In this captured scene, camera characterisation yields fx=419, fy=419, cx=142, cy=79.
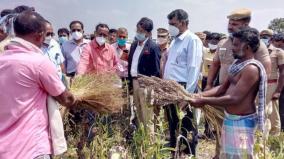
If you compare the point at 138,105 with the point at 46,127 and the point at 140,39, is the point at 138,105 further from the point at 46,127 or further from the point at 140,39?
the point at 46,127

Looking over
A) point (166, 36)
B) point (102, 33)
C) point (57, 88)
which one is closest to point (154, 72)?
point (102, 33)

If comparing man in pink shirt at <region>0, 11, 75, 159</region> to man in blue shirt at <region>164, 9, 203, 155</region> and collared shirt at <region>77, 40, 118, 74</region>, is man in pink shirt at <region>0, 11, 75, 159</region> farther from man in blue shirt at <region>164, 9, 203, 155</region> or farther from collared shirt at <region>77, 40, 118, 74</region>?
collared shirt at <region>77, 40, 118, 74</region>

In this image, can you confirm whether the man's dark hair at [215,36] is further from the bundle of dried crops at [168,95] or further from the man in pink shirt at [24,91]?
the man in pink shirt at [24,91]

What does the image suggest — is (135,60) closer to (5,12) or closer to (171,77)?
(171,77)

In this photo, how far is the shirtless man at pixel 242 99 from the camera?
318 centimetres

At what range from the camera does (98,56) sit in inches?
212

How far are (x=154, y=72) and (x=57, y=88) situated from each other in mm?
3018

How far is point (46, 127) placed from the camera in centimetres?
280

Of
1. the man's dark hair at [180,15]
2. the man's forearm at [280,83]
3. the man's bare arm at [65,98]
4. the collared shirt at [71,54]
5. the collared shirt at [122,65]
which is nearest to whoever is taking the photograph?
the man's bare arm at [65,98]

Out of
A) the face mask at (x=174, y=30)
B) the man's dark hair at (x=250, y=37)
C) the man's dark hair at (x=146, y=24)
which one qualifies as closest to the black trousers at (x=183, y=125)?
the face mask at (x=174, y=30)

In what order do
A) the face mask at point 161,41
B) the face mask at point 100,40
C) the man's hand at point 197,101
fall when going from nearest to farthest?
the man's hand at point 197,101 < the face mask at point 100,40 < the face mask at point 161,41

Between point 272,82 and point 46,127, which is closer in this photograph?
point 46,127

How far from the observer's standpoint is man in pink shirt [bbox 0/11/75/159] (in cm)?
265

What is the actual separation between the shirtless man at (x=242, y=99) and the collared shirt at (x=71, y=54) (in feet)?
10.6
